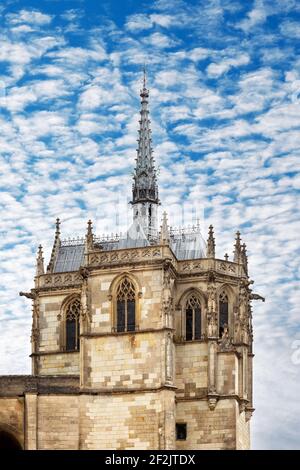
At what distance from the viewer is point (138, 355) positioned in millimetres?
70000

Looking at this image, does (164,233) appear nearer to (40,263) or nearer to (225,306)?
(225,306)

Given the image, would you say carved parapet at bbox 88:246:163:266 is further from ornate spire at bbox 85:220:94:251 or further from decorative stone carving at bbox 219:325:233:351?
decorative stone carving at bbox 219:325:233:351

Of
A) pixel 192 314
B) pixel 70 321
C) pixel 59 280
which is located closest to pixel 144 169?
pixel 59 280

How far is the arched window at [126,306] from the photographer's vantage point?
70.9 metres

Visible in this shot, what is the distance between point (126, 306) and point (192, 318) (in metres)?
4.58

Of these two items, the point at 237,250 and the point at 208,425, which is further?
the point at 237,250

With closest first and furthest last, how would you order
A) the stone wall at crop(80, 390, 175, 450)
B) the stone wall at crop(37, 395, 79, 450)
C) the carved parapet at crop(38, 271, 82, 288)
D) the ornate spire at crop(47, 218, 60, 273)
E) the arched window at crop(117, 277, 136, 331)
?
the stone wall at crop(37, 395, 79, 450) < the stone wall at crop(80, 390, 175, 450) < the arched window at crop(117, 277, 136, 331) < the carved parapet at crop(38, 271, 82, 288) < the ornate spire at crop(47, 218, 60, 273)

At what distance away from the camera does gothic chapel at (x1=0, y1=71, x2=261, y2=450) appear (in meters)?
68.6

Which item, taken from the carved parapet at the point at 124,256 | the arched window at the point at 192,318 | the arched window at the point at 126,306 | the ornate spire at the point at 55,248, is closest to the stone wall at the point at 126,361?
the arched window at the point at 126,306

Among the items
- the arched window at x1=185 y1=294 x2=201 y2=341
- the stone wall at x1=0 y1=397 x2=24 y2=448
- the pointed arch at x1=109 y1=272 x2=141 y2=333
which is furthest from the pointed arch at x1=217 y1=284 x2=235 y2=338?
the stone wall at x1=0 y1=397 x2=24 y2=448

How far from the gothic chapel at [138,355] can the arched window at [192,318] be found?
2.3 inches

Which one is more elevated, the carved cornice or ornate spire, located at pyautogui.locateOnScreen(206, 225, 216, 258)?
ornate spire, located at pyautogui.locateOnScreen(206, 225, 216, 258)

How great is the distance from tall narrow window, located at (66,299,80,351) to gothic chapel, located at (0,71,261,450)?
2.8 inches
